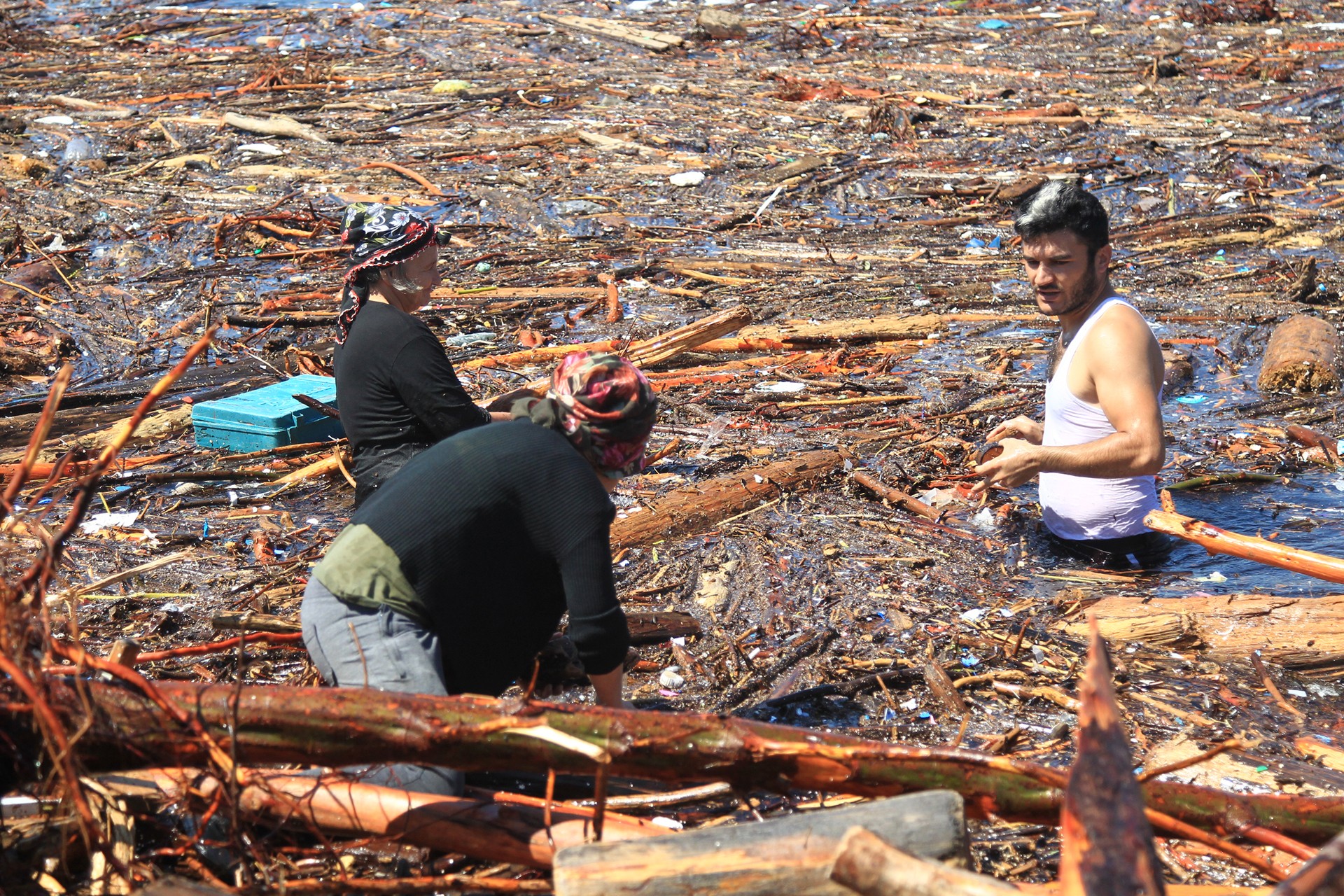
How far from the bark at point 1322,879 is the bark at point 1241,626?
2535mm

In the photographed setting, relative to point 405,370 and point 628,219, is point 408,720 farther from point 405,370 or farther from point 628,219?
point 628,219

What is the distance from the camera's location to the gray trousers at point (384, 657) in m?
3.19

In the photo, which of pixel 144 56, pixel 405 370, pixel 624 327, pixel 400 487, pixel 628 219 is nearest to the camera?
pixel 400 487

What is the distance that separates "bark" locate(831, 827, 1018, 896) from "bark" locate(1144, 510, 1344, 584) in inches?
102

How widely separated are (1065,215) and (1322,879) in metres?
3.11

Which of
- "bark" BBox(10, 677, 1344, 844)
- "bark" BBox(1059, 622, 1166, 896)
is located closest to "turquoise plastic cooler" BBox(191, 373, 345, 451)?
"bark" BBox(10, 677, 1344, 844)

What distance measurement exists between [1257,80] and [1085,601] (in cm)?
1210

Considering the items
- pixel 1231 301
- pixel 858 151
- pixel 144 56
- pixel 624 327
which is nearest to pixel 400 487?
pixel 624 327

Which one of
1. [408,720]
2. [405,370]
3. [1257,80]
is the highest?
[1257,80]

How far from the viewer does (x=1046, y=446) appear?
476cm

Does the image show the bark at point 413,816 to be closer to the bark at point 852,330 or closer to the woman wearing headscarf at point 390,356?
the woman wearing headscarf at point 390,356

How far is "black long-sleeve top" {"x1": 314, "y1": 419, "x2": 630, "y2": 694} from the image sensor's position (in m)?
3.19

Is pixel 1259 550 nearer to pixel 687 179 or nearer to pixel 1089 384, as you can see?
pixel 1089 384

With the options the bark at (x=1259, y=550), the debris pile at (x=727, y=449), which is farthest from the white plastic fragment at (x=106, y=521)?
the bark at (x=1259, y=550)
